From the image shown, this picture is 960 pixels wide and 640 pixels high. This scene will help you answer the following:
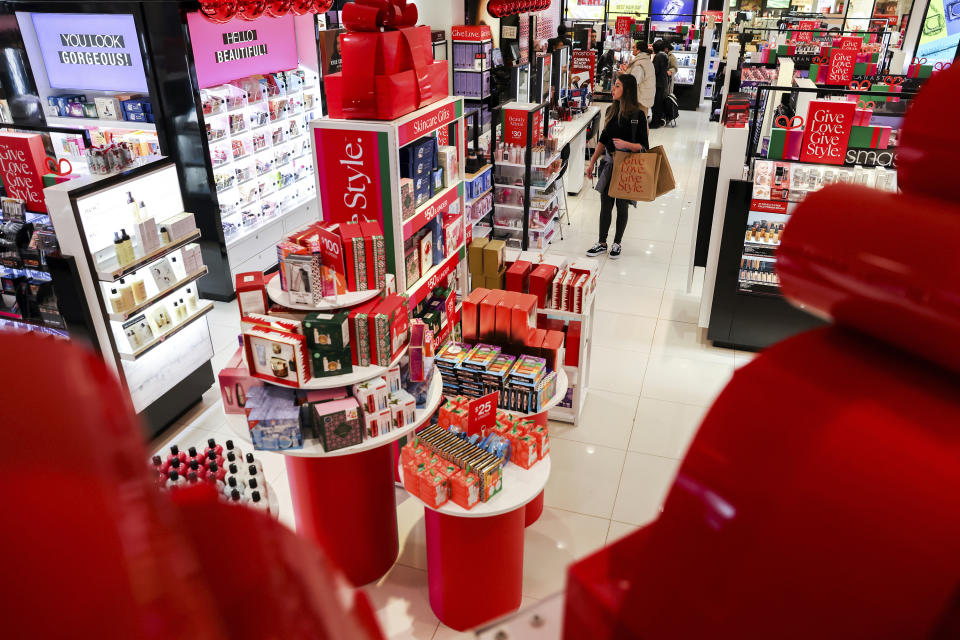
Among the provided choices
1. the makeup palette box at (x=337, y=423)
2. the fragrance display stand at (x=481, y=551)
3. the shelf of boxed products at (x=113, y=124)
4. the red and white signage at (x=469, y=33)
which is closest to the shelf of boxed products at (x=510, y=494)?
the fragrance display stand at (x=481, y=551)

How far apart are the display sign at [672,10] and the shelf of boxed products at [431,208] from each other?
18.1 meters

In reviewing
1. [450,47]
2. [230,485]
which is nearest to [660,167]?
[450,47]

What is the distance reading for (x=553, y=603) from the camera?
96 cm

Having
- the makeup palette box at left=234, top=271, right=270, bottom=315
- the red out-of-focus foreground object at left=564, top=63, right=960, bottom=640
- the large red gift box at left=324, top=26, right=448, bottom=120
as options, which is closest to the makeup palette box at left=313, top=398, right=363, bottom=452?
the makeup palette box at left=234, top=271, right=270, bottom=315

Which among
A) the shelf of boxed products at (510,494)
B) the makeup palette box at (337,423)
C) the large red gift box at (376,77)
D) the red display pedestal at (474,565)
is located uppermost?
the large red gift box at (376,77)

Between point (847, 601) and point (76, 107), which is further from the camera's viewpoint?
point (76, 107)

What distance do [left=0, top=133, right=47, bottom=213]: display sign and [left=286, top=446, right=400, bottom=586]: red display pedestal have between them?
2947 millimetres

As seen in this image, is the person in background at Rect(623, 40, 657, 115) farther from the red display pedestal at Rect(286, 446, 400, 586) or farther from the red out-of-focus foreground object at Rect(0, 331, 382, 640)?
the red out-of-focus foreground object at Rect(0, 331, 382, 640)

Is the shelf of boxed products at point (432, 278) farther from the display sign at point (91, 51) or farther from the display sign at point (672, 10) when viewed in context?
the display sign at point (672, 10)

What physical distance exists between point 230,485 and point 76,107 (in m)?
6.06

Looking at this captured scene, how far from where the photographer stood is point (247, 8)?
255 inches

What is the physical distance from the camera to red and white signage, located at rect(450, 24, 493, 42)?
9469 millimetres

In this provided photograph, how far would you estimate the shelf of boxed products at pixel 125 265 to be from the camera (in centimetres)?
454

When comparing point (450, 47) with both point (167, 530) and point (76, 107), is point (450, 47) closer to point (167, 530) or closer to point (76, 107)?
point (76, 107)
